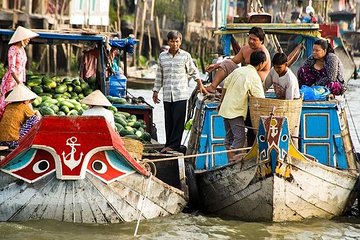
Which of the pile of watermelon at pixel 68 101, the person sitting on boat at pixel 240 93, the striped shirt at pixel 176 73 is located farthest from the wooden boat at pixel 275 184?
the pile of watermelon at pixel 68 101

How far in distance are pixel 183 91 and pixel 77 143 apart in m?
2.47

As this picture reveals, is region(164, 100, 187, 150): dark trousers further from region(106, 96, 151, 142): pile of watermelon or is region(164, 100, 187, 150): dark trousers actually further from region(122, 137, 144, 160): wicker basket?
region(122, 137, 144, 160): wicker basket

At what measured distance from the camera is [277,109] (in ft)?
27.1

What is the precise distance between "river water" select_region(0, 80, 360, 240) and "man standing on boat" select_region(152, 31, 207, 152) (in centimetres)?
118

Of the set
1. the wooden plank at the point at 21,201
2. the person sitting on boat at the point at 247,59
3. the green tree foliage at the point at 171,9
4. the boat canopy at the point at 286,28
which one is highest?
the green tree foliage at the point at 171,9

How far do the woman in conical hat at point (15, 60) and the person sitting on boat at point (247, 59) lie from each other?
2080mm

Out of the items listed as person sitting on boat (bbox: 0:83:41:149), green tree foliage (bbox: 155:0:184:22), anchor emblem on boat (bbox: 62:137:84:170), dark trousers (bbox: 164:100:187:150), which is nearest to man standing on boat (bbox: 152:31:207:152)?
dark trousers (bbox: 164:100:187:150)

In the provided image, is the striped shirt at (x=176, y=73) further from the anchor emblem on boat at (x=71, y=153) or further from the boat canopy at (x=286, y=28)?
the anchor emblem on boat at (x=71, y=153)

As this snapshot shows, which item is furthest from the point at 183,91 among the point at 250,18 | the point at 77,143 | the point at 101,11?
the point at 101,11

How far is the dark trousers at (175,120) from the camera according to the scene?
32.7ft

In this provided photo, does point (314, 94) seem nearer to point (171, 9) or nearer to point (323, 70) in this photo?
point (323, 70)

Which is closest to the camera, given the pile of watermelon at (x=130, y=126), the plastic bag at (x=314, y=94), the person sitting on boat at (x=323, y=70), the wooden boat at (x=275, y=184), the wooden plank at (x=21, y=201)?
the wooden plank at (x=21, y=201)

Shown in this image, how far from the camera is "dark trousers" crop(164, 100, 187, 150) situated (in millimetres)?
9953

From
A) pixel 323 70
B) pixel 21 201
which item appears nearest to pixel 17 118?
pixel 21 201
